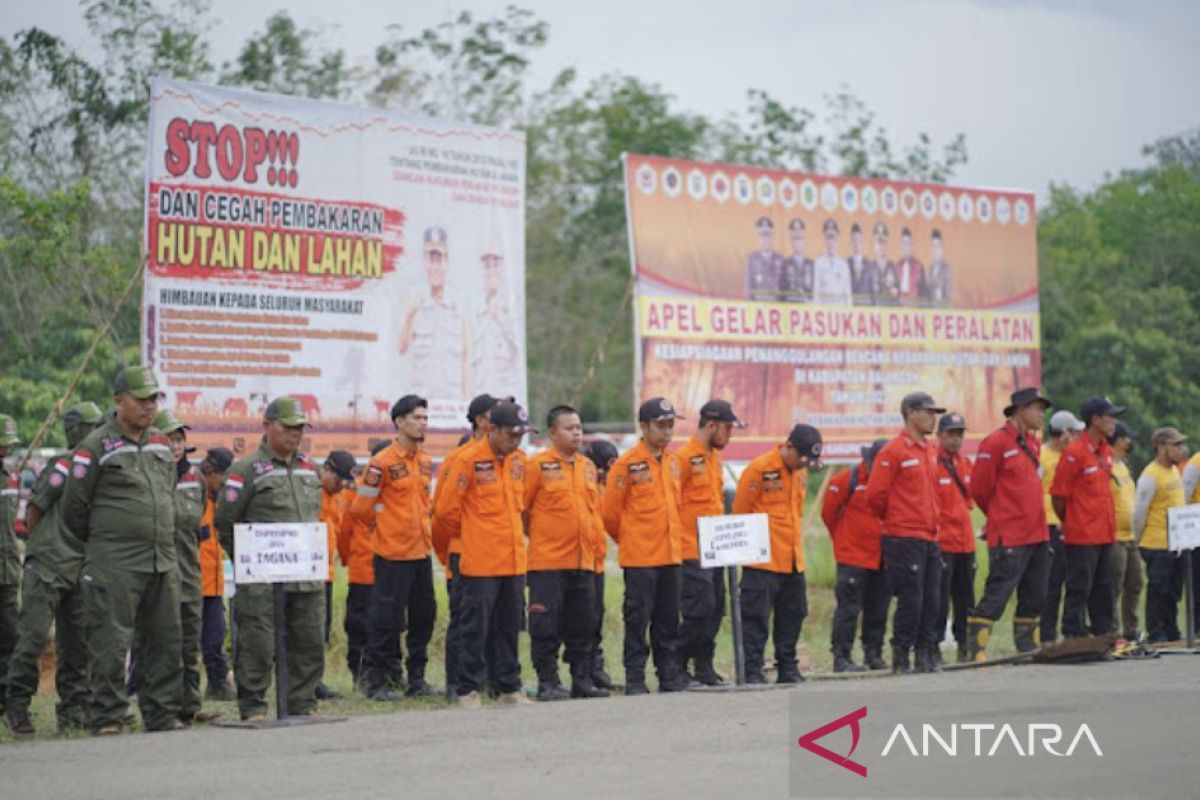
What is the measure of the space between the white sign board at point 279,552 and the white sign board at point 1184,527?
802cm

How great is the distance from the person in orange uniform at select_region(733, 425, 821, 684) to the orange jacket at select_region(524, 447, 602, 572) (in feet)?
4.95

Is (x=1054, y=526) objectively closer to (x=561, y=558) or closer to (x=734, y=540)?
(x=734, y=540)

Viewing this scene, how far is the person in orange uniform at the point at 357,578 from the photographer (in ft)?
47.2

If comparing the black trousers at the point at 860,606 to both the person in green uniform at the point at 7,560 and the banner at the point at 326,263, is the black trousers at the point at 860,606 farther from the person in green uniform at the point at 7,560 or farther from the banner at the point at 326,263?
the person in green uniform at the point at 7,560

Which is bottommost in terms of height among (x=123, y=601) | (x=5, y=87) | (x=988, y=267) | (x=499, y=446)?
(x=123, y=601)

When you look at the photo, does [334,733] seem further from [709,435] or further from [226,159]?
[226,159]

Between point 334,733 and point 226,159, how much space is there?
7.79 metres

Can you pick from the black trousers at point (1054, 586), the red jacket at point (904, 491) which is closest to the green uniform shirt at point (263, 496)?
the red jacket at point (904, 491)

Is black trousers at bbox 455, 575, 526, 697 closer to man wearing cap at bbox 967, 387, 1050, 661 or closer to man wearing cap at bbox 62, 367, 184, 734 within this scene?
man wearing cap at bbox 62, 367, 184, 734

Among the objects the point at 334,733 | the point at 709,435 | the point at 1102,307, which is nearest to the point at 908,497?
the point at 709,435

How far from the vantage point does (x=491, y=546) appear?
41.0ft

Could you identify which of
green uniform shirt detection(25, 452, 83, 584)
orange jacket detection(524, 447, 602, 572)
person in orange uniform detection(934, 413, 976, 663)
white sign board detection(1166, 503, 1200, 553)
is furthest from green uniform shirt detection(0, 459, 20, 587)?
white sign board detection(1166, 503, 1200, 553)

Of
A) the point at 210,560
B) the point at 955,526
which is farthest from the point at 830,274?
the point at 210,560

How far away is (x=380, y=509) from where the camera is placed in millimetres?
13328
